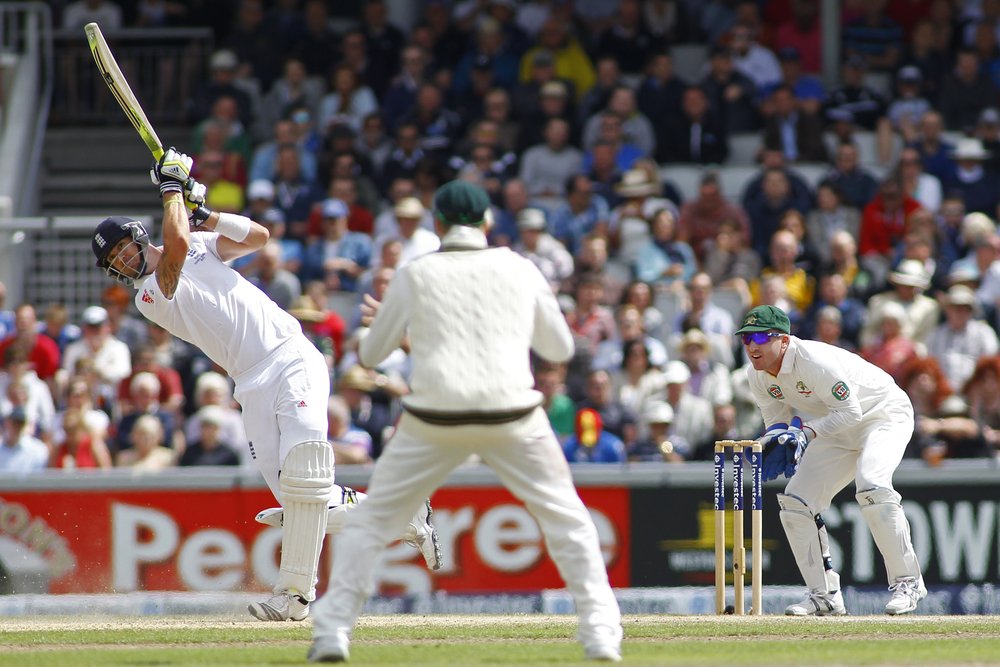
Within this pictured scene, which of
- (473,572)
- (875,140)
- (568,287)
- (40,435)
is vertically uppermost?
(875,140)

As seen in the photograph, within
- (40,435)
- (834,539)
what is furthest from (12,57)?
(834,539)

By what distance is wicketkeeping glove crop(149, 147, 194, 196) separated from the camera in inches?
344

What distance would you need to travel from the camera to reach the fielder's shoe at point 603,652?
706 centimetres

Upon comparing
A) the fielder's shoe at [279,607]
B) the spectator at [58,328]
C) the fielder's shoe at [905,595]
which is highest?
the spectator at [58,328]

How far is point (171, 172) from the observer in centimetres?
876

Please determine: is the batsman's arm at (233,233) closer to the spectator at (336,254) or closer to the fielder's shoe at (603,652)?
the fielder's shoe at (603,652)

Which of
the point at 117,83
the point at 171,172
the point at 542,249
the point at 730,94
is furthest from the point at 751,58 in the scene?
the point at 171,172

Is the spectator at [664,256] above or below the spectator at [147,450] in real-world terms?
above

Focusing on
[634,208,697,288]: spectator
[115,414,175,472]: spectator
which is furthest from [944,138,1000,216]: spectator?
[115,414,175,472]: spectator

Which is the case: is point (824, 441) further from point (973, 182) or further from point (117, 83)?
point (973, 182)

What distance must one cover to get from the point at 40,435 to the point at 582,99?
6.89m

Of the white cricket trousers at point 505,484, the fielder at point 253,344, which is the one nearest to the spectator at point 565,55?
the fielder at point 253,344

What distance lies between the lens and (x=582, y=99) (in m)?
18.2

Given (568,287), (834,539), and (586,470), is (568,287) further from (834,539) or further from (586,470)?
(834,539)
